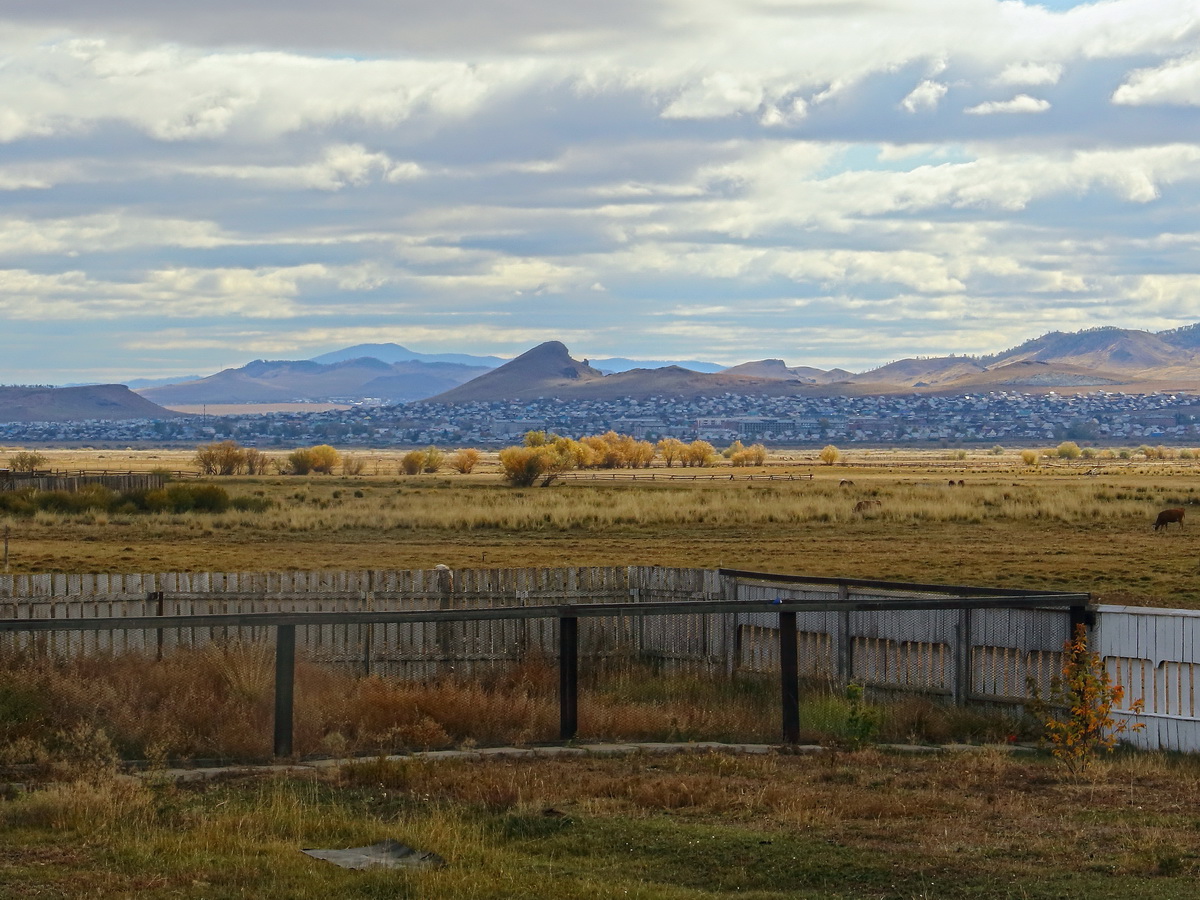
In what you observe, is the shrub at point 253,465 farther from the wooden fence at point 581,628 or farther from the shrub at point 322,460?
the wooden fence at point 581,628

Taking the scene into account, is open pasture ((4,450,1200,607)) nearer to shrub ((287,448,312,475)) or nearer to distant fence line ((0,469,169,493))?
distant fence line ((0,469,169,493))

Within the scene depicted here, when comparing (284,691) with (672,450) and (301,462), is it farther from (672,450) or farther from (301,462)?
(672,450)

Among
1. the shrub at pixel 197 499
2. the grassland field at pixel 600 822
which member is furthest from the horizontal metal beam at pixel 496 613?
the shrub at pixel 197 499

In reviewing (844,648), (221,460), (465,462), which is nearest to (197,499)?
(844,648)

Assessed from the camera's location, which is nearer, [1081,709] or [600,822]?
[600,822]

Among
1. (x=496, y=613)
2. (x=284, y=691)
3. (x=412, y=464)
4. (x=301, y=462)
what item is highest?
(x=496, y=613)

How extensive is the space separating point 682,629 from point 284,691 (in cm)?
713

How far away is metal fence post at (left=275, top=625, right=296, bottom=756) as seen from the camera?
11734 mm

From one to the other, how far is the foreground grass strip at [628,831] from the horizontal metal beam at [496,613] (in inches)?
47.5

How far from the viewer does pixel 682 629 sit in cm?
1800

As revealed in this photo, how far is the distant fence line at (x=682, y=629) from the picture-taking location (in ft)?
44.8

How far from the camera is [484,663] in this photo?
17438 mm

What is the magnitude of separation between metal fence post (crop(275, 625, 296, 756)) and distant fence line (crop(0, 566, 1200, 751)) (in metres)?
1.77

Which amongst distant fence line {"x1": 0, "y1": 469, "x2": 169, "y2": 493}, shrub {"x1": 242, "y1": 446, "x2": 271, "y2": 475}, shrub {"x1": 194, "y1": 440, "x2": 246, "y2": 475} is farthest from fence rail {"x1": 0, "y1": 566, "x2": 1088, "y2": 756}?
shrub {"x1": 242, "y1": 446, "x2": 271, "y2": 475}
